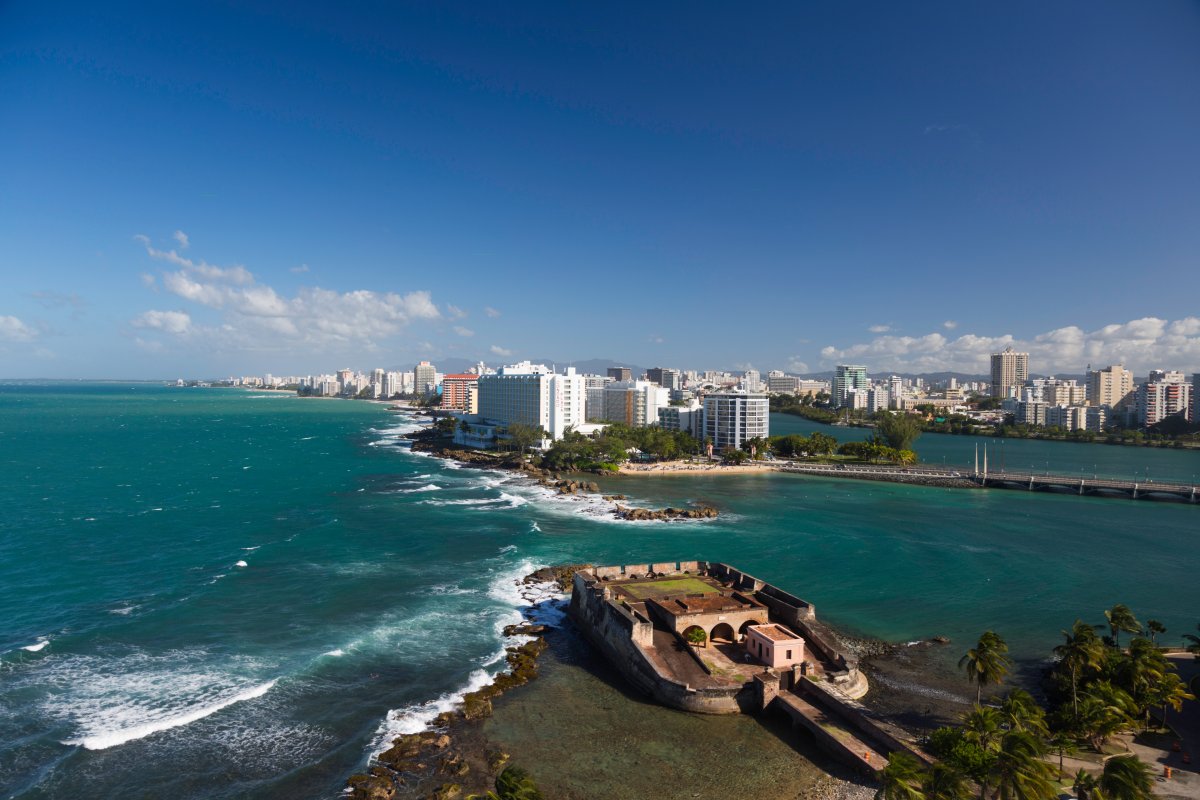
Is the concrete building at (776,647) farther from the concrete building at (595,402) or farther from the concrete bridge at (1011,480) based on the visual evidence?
the concrete building at (595,402)

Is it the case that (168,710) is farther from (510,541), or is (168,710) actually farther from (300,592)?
(510,541)

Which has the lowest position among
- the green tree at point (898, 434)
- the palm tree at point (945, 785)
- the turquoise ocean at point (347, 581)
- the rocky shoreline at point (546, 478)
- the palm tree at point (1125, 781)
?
the turquoise ocean at point (347, 581)

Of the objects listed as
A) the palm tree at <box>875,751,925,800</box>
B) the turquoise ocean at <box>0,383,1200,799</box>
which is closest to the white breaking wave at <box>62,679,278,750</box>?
the turquoise ocean at <box>0,383,1200,799</box>

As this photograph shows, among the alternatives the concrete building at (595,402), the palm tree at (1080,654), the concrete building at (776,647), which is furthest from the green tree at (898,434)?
the concrete building at (776,647)

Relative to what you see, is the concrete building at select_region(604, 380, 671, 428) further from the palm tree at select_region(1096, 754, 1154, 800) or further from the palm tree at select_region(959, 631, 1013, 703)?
the palm tree at select_region(1096, 754, 1154, 800)

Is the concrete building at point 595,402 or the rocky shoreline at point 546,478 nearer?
the rocky shoreline at point 546,478

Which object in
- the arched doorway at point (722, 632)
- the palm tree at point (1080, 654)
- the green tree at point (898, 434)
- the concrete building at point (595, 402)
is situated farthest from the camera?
the concrete building at point (595, 402)

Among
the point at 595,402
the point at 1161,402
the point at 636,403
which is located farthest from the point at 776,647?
the point at 1161,402

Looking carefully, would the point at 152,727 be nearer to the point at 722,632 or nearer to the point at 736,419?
the point at 722,632

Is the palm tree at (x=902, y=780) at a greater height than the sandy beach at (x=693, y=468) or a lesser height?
greater
